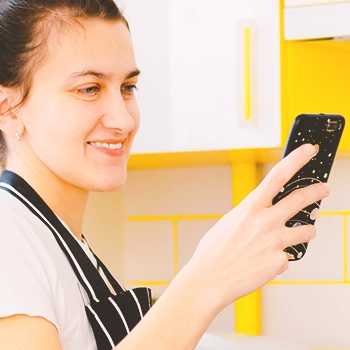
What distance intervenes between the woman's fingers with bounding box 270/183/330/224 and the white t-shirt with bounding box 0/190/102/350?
24 cm

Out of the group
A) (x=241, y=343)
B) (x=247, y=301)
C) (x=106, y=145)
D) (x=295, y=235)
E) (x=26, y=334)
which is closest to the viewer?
(x=26, y=334)

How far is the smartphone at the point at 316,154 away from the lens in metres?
0.85

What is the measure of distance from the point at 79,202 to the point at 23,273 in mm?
236

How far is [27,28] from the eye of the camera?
93 centimetres

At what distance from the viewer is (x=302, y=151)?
0.84 meters

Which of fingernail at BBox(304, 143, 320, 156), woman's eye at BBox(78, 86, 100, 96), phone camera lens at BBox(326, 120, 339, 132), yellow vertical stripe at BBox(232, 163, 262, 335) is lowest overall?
yellow vertical stripe at BBox(232, 163, 262, 335)

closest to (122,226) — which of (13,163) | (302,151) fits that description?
(13,163)

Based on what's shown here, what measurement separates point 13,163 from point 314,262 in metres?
0.87

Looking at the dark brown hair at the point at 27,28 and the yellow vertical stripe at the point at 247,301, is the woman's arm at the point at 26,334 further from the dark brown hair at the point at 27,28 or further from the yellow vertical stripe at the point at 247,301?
the yellow vertical stripe at the point at 247,301

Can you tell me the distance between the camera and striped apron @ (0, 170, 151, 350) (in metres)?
0.90

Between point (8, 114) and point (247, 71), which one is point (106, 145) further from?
point (247, 71)

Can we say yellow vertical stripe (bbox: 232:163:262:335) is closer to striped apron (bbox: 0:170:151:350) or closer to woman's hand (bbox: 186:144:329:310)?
striped apron (bbox: 0:170:151:350)

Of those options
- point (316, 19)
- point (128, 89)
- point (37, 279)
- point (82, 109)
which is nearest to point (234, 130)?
point (316, 19)

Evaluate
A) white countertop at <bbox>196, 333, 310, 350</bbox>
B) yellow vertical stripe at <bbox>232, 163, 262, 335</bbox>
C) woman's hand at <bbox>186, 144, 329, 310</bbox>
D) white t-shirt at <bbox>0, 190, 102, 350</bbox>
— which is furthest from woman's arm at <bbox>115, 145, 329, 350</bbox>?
yellow vertical stripe at <bbox>232, 163, 262, 335</bbox>
